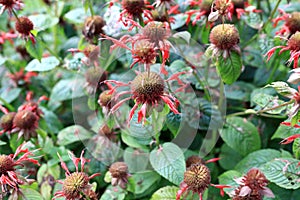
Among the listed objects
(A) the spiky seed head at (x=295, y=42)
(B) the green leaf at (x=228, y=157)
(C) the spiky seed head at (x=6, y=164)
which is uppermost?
(A) the spiky seed head at (x=295, y=42)

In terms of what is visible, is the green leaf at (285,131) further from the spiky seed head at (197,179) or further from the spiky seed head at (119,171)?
the spiky seed head at (119,171)

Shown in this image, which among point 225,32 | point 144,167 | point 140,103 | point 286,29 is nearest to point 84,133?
point 144,167

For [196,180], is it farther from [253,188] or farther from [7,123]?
[7,123]

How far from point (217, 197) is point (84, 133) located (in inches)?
16.9

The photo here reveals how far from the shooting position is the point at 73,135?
4.10ft

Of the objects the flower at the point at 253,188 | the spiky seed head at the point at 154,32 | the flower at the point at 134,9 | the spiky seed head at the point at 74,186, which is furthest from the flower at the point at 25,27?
the flower at the point at 253,188

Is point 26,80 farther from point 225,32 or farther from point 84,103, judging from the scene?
point 225,32

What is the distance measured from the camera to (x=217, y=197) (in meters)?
1.10

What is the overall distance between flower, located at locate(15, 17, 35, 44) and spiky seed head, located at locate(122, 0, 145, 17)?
0.94ft

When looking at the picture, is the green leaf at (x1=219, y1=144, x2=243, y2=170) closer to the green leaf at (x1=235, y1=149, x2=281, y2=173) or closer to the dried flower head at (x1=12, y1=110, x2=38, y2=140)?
the green leaf at (x1=235, y1=149, x2=281, y2=173)

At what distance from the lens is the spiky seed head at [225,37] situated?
921 mm

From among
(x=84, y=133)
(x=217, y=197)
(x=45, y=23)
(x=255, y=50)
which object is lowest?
(x=217, y=197)

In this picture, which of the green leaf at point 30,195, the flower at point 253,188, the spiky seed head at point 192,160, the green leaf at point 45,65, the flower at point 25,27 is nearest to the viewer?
the flower at point 253,188

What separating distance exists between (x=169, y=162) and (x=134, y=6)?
0.40 meters
